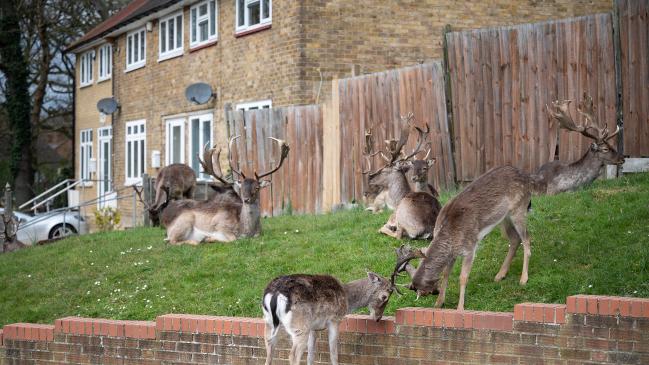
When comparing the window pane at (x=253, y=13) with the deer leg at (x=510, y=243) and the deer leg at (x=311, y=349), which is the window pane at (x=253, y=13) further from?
the deer leg at (x=311, y=349)

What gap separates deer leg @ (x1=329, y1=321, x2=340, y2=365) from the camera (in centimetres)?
960

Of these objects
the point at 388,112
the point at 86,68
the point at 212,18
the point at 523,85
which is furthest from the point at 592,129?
the point at 86,68

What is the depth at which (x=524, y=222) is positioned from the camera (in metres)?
11.1

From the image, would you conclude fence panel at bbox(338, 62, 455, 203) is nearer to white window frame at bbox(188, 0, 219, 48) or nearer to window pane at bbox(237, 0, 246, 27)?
window pane at bbox(237, 0, 246, 27)

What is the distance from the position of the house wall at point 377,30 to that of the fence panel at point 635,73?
8.60 metres

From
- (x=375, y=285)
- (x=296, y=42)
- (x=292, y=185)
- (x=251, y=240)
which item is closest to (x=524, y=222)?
→ (x=375, y=285)

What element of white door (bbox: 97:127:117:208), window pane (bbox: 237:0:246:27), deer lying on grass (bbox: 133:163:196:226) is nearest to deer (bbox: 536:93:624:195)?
deer lying on grass (bbox: 133:163:196:226)

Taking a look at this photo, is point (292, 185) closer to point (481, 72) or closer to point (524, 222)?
point (481, 72)

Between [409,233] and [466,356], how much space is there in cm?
435

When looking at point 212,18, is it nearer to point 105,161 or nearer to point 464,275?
point 105,161

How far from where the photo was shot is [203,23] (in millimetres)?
29438

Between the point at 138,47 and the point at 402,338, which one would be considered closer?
the point at 402,338

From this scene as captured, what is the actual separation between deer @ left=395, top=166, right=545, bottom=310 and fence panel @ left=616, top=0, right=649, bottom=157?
4.95 m

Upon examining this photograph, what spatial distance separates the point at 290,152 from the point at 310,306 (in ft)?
40.8
